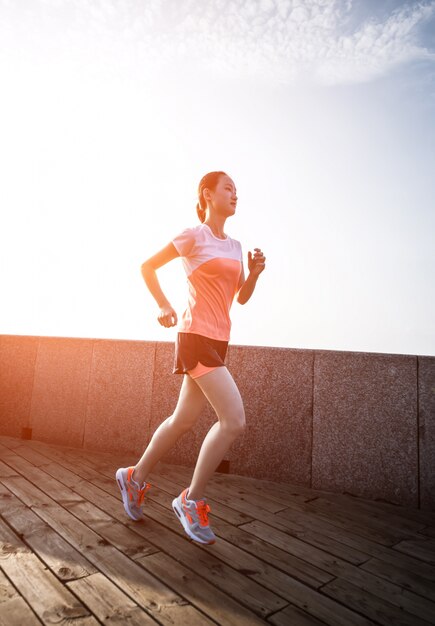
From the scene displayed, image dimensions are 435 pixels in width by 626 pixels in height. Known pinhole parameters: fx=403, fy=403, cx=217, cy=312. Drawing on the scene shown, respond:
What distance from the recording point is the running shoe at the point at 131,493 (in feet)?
8.75

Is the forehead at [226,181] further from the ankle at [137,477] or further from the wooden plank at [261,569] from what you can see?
the wooden plank at [261,569]

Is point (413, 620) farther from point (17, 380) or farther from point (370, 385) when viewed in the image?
point (17, 380)

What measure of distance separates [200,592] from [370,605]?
79 cm

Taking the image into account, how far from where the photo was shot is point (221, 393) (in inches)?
91.6

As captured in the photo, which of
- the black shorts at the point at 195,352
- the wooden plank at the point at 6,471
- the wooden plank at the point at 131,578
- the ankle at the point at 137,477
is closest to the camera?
the wooden plank at the point at 131,578

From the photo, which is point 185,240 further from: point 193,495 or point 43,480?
point 43,480

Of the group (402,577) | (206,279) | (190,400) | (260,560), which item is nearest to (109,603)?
(260,560)

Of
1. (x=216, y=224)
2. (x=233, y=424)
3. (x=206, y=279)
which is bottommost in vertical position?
(x=233, y=424)

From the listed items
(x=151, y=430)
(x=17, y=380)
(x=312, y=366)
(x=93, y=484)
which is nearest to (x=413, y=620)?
(x=312, y=366)

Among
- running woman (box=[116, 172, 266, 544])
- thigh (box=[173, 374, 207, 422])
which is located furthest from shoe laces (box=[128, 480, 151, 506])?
thigh (box=[173, 374, 207, 422])

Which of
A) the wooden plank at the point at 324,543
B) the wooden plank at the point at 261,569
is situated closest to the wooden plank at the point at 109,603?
the wooden plank at the point at 261,569

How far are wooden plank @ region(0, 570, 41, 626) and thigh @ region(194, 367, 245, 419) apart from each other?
122 cm

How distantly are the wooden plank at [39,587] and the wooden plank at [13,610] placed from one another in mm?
22

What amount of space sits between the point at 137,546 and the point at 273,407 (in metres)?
2.08
